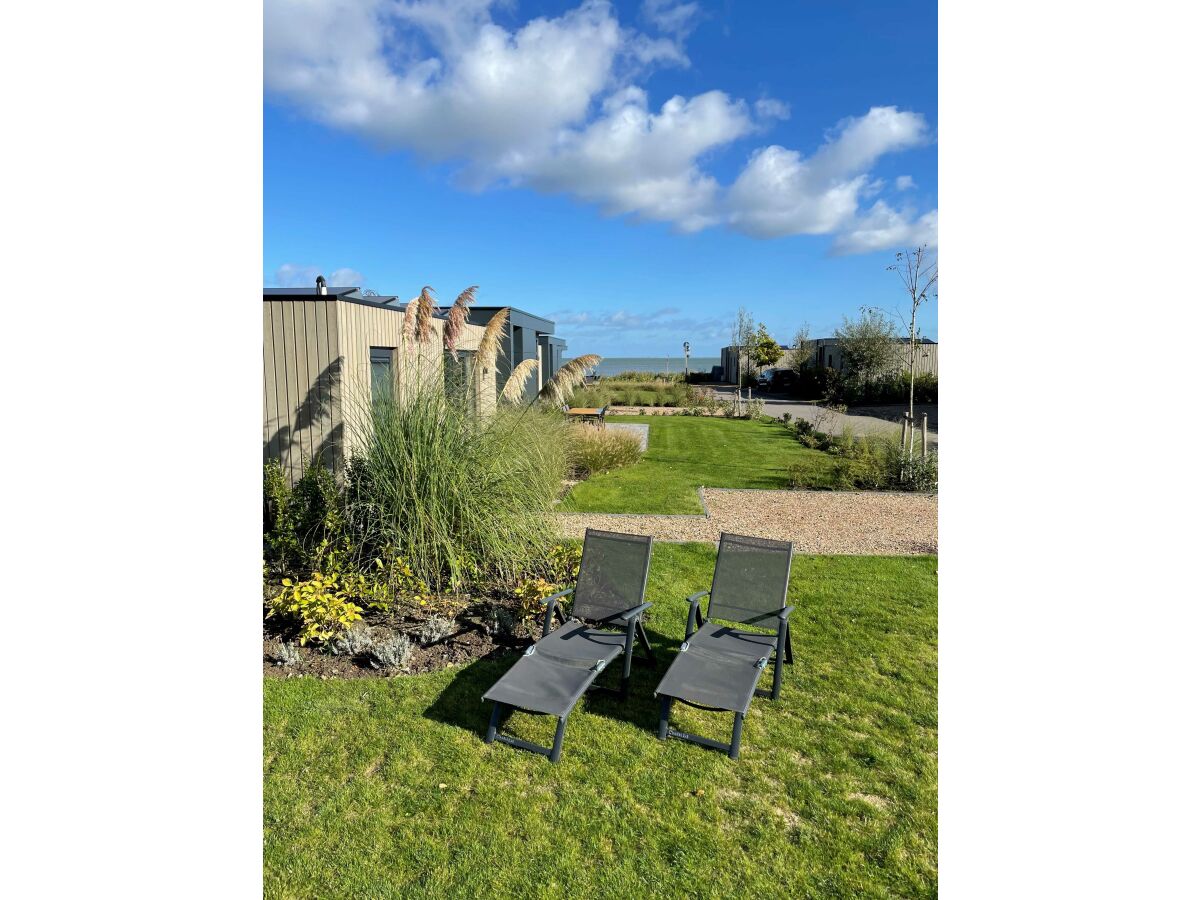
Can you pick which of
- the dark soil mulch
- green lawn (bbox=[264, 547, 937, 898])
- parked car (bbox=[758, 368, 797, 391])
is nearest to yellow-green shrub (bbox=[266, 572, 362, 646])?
the dark soil mulch

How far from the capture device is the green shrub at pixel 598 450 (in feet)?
38.0

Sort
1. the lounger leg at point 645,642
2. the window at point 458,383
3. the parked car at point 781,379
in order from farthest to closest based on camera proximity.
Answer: the parked car at point 781,379
the window at point 458,383
the lounger leg at point 645,642

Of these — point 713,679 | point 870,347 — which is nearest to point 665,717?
point 713,679

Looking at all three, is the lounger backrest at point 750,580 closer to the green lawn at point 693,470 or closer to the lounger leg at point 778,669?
the lounger leg at point 778,669

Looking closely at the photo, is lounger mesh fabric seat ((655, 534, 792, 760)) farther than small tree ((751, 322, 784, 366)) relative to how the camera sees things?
No

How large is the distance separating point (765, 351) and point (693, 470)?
84.7 feet

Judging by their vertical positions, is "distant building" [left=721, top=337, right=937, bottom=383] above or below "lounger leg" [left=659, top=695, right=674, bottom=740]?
above

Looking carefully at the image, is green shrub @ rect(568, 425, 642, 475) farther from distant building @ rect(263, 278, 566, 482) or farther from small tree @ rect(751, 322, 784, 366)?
small tree @ rect(751, 322, 784, 366)

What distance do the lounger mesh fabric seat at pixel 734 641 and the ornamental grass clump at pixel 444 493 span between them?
5.81 feet

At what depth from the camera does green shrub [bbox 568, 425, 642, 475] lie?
456 inches

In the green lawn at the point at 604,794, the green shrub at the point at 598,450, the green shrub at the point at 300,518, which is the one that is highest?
the green shrub at the point at 598,450

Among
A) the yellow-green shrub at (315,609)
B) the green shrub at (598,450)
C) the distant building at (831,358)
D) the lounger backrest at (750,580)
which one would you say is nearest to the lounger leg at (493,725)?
the yellow-green shrub at (315,609)

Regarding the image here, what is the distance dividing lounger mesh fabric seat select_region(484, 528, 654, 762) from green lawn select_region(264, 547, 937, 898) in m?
0.25

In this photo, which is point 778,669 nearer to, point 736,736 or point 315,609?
point 736,736
